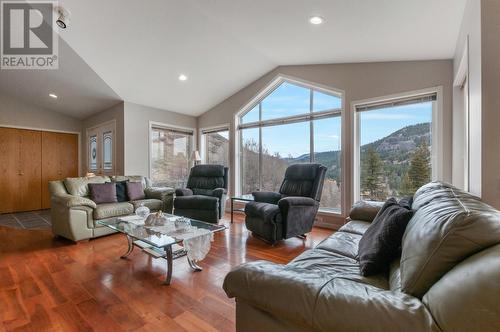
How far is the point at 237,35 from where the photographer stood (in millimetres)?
3498

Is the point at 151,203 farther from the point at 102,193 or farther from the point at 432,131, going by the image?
the point at 432,131

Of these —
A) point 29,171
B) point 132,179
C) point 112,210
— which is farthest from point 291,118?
point 29,171

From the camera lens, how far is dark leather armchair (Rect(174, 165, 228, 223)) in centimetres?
385

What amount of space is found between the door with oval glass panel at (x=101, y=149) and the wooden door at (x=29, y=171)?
3.34ft

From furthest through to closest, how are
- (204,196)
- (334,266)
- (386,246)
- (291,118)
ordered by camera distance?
(291,118), (204,196), (334,266), (386,246)

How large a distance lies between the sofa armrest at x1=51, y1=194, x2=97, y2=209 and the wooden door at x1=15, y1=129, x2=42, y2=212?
3261mm

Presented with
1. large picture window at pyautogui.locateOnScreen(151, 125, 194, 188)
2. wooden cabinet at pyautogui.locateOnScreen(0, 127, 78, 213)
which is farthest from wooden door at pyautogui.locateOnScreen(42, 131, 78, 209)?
large picture window at pyautogui.locateOnScreen(151, 125, 194, 188)

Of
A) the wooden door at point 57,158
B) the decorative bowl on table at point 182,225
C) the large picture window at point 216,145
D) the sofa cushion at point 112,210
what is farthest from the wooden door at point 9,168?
the decorative bowl on table at point 182,225

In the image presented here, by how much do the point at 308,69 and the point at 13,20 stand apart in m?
4.16

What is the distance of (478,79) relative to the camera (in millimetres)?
1764

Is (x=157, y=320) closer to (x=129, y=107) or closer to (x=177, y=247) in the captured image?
(x=177, y=247)

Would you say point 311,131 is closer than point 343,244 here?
No

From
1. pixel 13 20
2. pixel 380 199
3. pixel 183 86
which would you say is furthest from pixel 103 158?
pixel 380 199

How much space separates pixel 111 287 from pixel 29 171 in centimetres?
545
